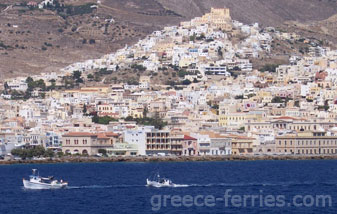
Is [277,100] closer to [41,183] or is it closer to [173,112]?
[173,112]

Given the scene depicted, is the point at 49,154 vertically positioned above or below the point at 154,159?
above

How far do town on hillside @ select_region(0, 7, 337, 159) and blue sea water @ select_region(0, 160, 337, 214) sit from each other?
1190cm

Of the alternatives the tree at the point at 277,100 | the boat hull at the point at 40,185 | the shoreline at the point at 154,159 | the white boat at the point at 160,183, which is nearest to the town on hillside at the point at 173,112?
the tree at the point at 277,100

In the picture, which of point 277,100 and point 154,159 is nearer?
point 154,159

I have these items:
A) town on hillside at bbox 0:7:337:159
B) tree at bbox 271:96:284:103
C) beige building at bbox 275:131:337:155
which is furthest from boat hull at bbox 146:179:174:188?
tree at bbox 271:96:284:103

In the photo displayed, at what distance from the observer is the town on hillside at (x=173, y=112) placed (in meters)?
139

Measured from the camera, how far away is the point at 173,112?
162 meters

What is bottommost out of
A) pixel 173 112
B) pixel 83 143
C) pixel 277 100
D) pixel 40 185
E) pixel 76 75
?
pixel 40 185

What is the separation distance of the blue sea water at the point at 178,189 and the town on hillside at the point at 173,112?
39.1 feet

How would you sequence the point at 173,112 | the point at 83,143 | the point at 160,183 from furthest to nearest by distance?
the point at 173,112, the point at 83,143, the point at 160,183

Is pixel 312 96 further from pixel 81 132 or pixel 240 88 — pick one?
pixel 81 132

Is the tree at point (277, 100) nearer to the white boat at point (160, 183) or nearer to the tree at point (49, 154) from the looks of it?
the tree at point (49, 154)

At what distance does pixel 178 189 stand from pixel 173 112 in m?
66.8

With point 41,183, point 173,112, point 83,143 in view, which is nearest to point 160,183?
point 41,183
